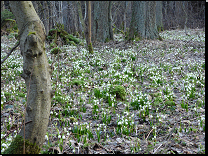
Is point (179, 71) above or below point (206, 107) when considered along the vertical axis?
above

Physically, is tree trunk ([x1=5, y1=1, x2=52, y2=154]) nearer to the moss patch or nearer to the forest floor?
the moss patch

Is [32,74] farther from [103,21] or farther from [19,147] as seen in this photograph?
[103,21]

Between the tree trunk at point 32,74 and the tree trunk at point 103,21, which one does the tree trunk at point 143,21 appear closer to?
the tree trunk at point 103,21

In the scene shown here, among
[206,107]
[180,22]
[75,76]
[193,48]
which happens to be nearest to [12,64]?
[75,76]

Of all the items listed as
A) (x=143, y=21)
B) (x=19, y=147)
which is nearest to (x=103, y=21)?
(x=143, y=21)

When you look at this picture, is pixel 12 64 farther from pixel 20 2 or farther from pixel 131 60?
pixel 20 2

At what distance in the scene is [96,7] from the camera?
11.8m

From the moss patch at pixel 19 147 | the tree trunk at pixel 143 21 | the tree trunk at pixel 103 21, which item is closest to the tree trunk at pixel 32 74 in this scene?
the moss patch at pixel 19 147

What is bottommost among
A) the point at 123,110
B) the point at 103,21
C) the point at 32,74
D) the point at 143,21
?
the point at 123,110

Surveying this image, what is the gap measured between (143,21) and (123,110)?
23.1 ft

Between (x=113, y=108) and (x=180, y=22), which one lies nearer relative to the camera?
(x=113, y=108)

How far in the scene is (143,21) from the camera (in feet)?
31.9

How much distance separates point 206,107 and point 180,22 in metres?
20.8

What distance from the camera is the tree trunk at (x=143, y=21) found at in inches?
382
